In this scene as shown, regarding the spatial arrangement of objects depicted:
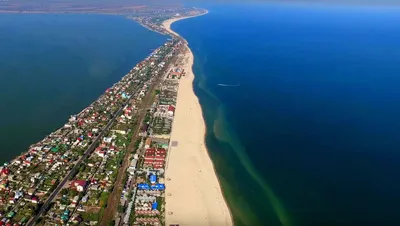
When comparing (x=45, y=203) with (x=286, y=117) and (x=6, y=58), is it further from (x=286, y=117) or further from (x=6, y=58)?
(x=6, y=58)

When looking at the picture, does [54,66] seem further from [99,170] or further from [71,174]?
[99,170]

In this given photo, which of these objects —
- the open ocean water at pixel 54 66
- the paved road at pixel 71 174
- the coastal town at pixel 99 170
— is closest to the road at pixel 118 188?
the coastal town at pixel 99 170

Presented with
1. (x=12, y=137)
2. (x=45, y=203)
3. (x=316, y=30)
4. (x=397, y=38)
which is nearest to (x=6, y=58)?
(x=12, y=137)

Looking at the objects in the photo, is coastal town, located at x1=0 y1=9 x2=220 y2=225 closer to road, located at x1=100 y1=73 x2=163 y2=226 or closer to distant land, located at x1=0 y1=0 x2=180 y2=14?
road, located at x1=100 y1=73 x2=163 y2=226

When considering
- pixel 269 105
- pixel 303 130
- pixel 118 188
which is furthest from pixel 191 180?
pixel 269 105

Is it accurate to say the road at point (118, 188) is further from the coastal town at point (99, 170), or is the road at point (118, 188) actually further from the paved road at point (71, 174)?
the paved road at point (71, 174)
